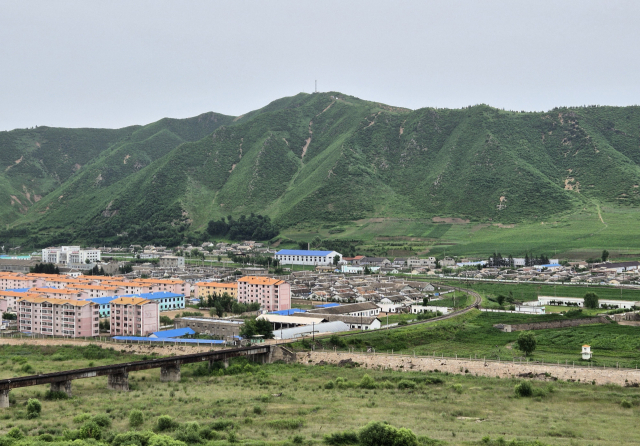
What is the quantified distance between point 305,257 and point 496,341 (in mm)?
63612

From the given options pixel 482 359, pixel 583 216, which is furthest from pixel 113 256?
pixel 482 359

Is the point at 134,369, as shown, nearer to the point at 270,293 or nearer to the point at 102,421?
the point at 102,421

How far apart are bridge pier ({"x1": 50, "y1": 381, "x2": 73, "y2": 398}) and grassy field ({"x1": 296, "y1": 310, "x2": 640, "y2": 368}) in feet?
58.7

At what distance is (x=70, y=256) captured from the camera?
11331 centimetres

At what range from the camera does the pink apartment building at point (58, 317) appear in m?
51.4

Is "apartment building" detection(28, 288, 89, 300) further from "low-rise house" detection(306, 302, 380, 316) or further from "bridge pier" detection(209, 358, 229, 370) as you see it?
"bridge pier" detection(209, 358, 229, 370)

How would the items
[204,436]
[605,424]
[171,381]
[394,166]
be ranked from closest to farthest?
1. [204,436]
2. [605,424]
3. [171,381]
4. [394,166]

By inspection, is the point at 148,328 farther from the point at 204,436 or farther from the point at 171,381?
the point at 204,436

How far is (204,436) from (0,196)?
178 meters

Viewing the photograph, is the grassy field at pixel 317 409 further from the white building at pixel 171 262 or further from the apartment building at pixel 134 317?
the white building at pixel 171 262

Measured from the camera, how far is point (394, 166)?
543 ft

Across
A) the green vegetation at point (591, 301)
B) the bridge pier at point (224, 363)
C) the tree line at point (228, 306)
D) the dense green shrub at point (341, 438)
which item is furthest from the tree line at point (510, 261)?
the dense green shrub at point (341, 438)

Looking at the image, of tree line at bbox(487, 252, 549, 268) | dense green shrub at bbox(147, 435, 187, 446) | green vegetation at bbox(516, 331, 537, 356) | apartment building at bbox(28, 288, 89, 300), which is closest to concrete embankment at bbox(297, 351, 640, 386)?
green vegetation at bbox(516, 331, 537, 356)

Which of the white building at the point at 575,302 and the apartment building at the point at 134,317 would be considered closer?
the apartment building at the point at 134,317
